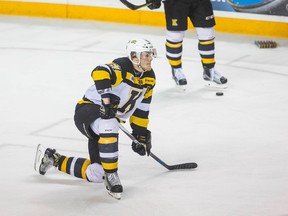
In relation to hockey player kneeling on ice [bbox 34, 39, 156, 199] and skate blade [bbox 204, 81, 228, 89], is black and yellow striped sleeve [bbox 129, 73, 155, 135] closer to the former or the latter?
hockey player kneeling on ice [bbox 34, 39, 156, 199]

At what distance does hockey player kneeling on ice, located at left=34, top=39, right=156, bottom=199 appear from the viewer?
4422 millimetres

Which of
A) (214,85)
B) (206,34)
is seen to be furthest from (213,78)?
(206,34)

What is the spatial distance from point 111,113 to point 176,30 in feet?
9.36

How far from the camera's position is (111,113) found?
4.40m

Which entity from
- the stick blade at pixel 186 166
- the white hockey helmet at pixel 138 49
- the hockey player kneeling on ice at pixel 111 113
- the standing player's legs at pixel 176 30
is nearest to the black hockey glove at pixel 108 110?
the hockey player kneeling on ice at pixel 111 113

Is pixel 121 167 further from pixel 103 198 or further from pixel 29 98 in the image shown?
pixel 29 98

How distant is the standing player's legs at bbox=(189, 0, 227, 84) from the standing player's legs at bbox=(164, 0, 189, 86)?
10 cm

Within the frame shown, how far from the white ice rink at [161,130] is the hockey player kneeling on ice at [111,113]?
0.10 meters

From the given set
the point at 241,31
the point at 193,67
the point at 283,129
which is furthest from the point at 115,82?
the point at 241,31

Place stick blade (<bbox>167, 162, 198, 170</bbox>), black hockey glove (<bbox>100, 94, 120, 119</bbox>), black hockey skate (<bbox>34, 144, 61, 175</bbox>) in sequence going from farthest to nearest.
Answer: stick blade (<bbox>167, 162, 198, 170</bbox>)
black hockey skate (<bbox>34, 144, 61, 175</bbox>)
black hockey glove (<bbox>100, 94, 120, 119</bbox>)

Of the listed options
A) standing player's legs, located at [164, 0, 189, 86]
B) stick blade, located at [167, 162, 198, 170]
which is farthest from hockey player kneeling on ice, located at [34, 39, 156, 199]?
standing player's legs, located at [164, 0, 189, 86]

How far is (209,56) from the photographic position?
280 inches

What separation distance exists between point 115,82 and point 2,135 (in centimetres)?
144

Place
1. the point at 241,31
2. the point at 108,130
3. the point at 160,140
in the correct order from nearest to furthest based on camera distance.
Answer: the point at 108,130 → the point at 160,140 → the point at 241,31
